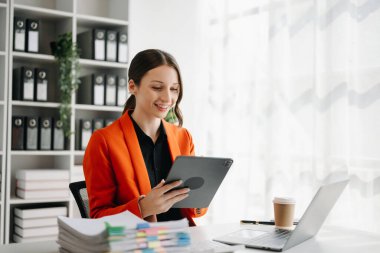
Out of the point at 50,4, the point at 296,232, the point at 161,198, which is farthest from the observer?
the point at 50,4

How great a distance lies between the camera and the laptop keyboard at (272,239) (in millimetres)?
1474

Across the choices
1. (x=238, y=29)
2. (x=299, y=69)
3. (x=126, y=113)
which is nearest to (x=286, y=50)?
(x=299, y=69)

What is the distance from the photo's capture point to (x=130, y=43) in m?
3.87

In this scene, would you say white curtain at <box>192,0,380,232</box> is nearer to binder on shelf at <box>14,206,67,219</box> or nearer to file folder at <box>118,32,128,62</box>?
file folder at <box>118,32,128,62</box>

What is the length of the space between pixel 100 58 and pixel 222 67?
983 mm

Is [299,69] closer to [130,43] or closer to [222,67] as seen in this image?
[222,67]

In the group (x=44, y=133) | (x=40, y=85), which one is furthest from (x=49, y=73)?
(x=44, y=133)

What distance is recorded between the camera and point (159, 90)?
74.9 inches

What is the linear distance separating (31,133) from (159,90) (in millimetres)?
1823

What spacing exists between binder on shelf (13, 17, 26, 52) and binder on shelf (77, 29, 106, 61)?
1.59 ft

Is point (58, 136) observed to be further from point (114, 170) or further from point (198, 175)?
point (198, 175)

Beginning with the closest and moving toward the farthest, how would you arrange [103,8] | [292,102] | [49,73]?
[292,102], [49,73], [103,8]

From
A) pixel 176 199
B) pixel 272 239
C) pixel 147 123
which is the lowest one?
pixel 272 239

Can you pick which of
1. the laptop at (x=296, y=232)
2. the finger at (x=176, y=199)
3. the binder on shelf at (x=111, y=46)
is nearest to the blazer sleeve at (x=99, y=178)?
the finger at (x=176, y=199)
